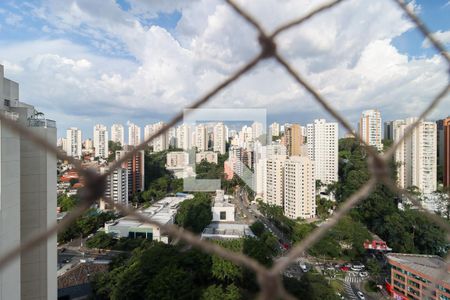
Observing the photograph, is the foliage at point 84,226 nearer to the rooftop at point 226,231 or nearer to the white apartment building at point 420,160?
the rooftop at point 226,231

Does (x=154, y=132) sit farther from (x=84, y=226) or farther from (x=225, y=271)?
(x=84, y=226)

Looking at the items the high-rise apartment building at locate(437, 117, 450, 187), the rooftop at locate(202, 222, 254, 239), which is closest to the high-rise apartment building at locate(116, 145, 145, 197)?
the rooftop at locate(202, 222, 254, 239)

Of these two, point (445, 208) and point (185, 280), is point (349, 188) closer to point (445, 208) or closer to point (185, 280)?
point (445, 208)

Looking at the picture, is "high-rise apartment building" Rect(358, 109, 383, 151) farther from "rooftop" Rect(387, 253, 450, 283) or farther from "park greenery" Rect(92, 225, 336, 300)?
"park greenery" Rect(92, 225, 336, 300)

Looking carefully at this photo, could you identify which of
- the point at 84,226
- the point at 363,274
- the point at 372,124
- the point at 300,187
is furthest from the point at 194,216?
→ the point at 372,124

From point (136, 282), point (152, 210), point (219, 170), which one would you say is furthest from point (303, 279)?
point (219, 170)
